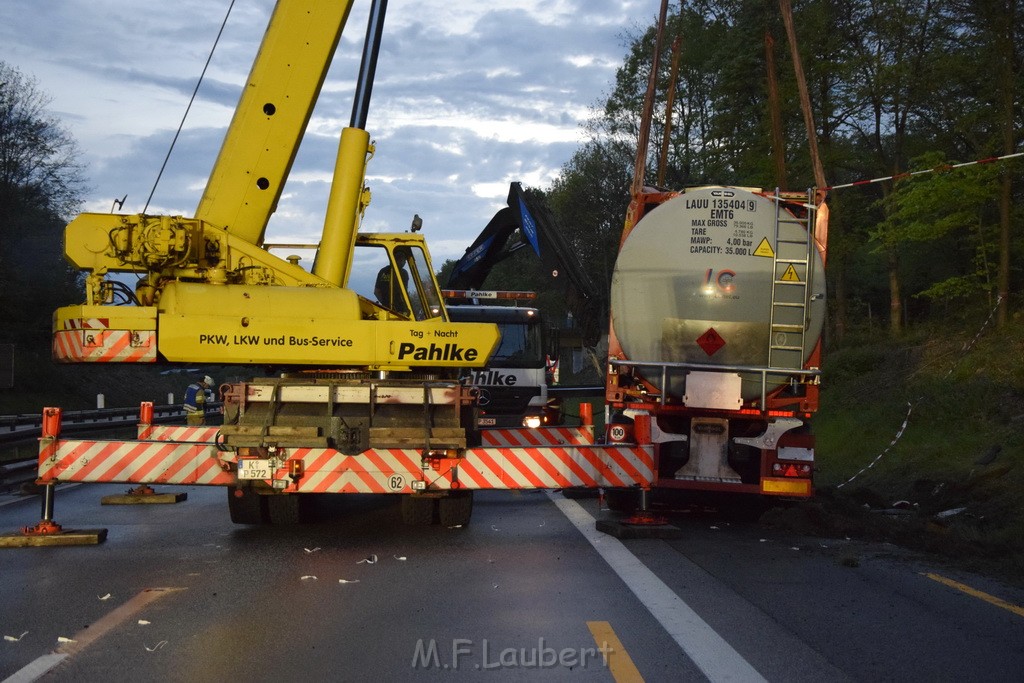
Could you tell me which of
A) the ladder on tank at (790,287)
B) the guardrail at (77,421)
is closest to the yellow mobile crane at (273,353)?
the ladder on tank at (790,287)

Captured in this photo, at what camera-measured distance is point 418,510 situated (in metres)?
12.0

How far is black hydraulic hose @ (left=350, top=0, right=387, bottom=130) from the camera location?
38.8ft

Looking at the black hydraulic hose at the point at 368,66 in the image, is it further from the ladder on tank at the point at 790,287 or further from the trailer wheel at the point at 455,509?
the ladder on tank at the point at 790,287

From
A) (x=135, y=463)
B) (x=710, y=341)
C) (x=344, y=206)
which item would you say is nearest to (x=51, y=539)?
(x=135, y=463)

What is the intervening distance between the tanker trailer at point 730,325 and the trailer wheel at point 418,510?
244 centimetres

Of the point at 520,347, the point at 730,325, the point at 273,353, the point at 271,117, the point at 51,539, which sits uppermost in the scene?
the point at 271,117

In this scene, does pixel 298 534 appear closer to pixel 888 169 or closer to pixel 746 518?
pixel 746 518

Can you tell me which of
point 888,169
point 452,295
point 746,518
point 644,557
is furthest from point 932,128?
point 644,557

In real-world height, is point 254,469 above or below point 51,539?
above

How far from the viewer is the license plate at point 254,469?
10344mm

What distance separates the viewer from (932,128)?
102ft

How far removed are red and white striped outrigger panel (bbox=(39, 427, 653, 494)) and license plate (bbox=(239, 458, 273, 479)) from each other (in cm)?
10

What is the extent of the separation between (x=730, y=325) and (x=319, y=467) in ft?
14.7

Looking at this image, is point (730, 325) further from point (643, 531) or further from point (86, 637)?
point (86, 637)
